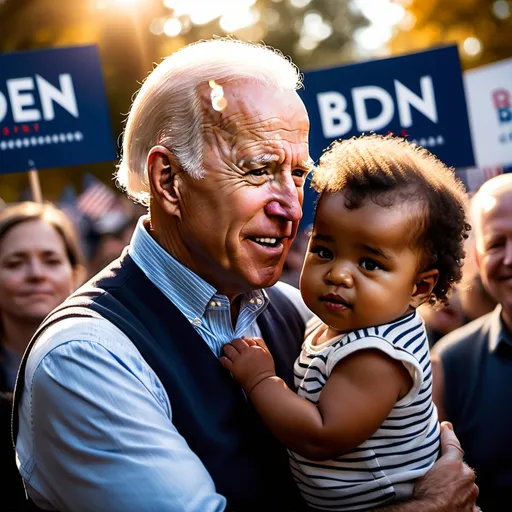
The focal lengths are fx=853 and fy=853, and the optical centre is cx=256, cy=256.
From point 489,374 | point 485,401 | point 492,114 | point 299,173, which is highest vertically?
point 492,114

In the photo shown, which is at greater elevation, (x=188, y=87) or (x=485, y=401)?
(x=188, y=87)

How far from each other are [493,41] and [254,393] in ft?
51.1

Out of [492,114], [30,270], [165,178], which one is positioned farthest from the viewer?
[492,114]

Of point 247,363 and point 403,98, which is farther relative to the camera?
point 403,98

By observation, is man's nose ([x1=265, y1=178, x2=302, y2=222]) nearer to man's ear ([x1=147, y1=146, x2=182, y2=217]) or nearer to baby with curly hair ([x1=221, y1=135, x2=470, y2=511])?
baby with curly hair ([x1=221, y1=135, x2=470, y2=511])

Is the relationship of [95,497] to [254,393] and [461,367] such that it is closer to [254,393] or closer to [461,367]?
[254,393]

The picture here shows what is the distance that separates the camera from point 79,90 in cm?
518

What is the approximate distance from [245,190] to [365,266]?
1.54ft

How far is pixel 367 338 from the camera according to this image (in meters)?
2.46

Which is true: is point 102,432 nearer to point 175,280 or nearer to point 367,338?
point 175,280

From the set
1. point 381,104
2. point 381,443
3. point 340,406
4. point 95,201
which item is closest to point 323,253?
point 340,406

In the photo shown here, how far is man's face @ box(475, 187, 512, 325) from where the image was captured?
159 inches

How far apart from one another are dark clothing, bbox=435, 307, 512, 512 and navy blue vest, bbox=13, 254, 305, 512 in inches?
60.8

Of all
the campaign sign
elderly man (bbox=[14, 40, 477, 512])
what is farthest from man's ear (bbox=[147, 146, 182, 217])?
the campaign sign
